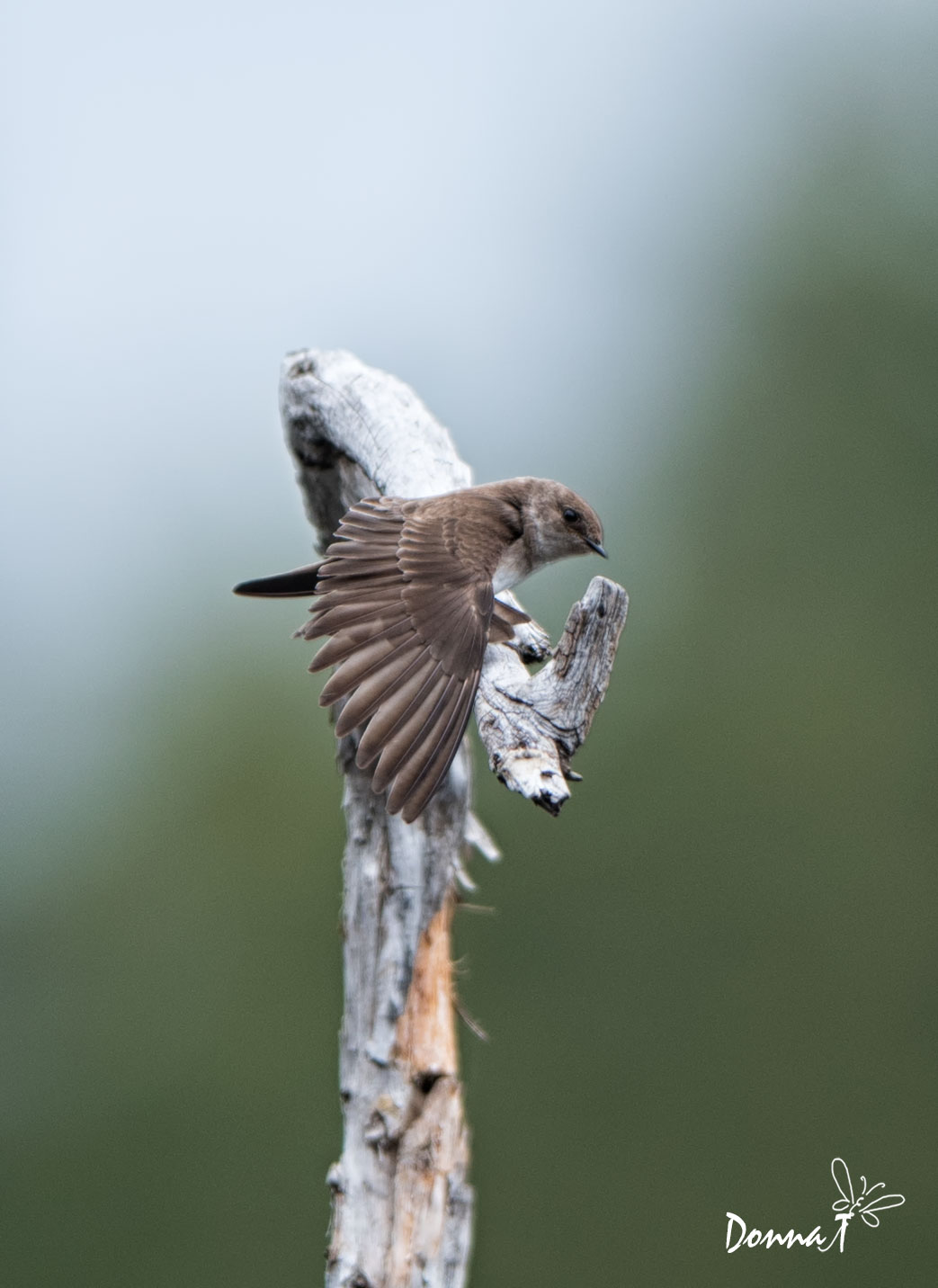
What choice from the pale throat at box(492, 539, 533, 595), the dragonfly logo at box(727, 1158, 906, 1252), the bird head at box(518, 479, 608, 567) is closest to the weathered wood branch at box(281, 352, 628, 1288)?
the pale throat at box(492, 539, 533, 595)

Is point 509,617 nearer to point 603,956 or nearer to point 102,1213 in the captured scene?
point 603,956

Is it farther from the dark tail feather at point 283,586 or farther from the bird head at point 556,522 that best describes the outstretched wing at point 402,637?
the bird head at point 556,522

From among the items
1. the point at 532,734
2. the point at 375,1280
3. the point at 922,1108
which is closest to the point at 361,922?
the point at 375,1280

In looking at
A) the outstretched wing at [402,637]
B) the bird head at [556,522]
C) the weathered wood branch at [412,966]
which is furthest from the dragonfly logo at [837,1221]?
the outstretched wing at [402,637]

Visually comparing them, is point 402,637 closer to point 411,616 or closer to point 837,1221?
point 411,616

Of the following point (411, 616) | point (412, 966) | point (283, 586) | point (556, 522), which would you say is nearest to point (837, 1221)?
point (556, 522)

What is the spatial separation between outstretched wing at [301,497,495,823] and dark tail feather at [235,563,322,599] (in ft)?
1.14

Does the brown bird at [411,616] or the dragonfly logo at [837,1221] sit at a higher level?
the brown bird at [411,616]

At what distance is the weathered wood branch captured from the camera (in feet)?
11.3

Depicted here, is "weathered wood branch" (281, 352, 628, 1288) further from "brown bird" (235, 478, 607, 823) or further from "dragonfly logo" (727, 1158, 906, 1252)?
"dragonfly logo" (727, 1158, 906, 1252)

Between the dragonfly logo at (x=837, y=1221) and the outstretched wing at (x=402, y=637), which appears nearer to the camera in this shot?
the outstretched wing at (x=402, y=637)

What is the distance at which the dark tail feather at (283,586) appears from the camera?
15.6 feet

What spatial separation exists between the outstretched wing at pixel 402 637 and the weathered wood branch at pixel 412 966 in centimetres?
12

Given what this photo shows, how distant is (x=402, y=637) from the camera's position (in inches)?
161
